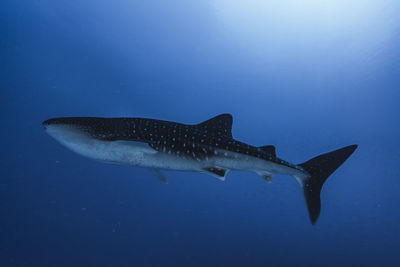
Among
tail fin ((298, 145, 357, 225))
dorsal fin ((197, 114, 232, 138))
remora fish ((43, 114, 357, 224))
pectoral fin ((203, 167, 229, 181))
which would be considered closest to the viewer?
remora fish ((43, 114, 357, 224))

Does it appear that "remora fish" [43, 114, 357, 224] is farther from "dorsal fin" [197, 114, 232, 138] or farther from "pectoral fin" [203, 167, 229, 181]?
"dorsal fin" [197, 114, 232, 138]

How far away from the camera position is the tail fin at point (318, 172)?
3.53 metres

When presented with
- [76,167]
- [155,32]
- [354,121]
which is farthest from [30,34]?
[354,121]

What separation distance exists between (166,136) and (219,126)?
3.61 ft

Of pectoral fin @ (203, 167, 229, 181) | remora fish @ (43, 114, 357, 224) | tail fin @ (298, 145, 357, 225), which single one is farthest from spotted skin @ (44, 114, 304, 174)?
tail fin @ (298, 145, 357, 225)

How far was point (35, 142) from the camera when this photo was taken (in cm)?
2341

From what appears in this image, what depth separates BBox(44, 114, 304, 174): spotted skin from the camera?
3119 millimetres

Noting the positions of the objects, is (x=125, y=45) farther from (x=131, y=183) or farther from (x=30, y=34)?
(x=131, y=183)

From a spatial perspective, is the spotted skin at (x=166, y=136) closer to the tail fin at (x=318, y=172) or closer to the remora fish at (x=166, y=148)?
the remora fish at (x=166, y=148)

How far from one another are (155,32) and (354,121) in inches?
711

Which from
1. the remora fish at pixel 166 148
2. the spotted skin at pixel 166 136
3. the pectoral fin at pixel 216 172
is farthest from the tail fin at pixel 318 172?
the pectoral fin at pixel 216 172

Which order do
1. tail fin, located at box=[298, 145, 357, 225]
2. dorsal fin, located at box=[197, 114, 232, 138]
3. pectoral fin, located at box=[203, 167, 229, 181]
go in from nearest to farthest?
1. pectoral fin, located at box=[203, 167, 229, 181]
2. tail fin, located at box=[298, 145, 357, 225]
3. dorsal fin, located at box=[197, 114, 232, 138]

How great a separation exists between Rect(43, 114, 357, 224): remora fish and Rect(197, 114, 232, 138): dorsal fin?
0.18 metres

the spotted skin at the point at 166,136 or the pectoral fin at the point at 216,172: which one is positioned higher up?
the spotted skin at the point at 166,136
